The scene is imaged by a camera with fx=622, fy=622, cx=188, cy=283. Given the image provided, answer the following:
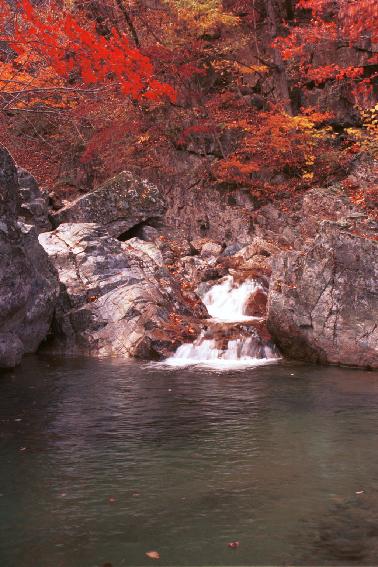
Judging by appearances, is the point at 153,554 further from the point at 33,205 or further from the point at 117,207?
the point at 117,207

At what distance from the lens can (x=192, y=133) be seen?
26.1m

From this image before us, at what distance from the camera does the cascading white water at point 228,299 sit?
17.6 meters

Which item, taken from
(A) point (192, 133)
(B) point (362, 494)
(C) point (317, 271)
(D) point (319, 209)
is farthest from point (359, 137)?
(B) point (362, 494)

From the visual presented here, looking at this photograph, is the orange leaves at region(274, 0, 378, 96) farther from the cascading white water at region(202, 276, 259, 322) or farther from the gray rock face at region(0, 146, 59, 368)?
the gray rock face at region(0, 146, 59, 368)

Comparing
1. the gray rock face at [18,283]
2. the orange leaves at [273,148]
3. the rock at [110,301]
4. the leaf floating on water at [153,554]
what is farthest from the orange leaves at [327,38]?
the leaf floating on water at [153,554]

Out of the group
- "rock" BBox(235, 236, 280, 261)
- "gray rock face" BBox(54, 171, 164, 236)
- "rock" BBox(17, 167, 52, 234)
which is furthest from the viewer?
"gray rock face" BBox(54, 171, 164, 236)

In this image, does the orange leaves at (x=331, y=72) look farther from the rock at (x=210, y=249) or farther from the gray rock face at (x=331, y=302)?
the gray rock face at (x=331, y=302)

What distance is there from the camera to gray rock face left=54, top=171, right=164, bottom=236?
68.5 feet

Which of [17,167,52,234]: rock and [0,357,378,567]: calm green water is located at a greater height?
[17,167,52,234]: rock

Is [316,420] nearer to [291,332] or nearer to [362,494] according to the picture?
[362,494]

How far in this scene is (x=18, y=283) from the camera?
1318cm

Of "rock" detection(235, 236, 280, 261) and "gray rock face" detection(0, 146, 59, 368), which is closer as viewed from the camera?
"gray rock face" detection(0, 146, 59, 368)

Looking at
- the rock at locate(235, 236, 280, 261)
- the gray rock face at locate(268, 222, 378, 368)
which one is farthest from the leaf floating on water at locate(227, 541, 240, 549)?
the rock at locate(235, 236, 280, 261)

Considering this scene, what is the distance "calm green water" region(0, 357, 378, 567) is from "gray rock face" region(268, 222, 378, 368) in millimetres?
1645
